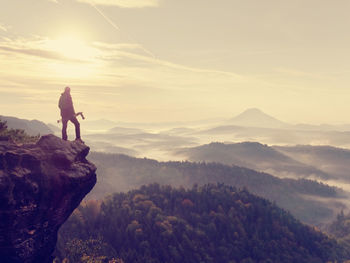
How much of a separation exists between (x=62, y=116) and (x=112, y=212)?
14720cm

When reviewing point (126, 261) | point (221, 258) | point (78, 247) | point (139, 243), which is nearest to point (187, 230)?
point (221, 258)

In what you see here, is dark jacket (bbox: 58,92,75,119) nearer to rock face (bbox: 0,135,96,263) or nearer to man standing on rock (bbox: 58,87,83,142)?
man standing on rock (bbox: 58,87,83,142)

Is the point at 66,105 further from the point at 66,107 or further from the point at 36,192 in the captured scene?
the point at 36,192

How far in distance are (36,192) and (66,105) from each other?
11895mm

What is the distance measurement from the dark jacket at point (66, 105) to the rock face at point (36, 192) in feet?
12.5

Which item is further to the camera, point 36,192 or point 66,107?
point 66,107

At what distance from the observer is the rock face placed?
33125mm

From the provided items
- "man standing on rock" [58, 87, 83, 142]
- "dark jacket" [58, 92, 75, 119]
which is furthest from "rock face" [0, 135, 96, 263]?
"dark jacket" [58, 92, 75, 119]

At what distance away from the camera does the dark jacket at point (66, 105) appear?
136 feet

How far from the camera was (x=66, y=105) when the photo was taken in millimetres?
41500

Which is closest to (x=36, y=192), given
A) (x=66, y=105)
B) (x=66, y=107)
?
(x=66, y=107)

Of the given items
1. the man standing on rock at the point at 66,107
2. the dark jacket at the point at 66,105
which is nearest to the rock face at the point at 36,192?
the man standing on rock at the point at 66,107

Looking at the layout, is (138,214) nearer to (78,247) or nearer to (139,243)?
(139,243)

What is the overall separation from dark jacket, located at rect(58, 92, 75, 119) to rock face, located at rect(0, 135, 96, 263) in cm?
380
